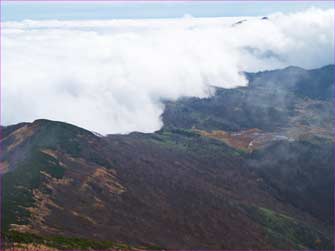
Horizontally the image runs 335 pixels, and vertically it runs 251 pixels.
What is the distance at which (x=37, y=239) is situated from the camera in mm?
161500

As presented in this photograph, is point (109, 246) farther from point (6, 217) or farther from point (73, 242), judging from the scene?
point (6, 217)

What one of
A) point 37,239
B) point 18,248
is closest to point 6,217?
point 37,239

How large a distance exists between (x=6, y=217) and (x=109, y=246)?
43.8m

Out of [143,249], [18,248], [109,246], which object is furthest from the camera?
[143,249]

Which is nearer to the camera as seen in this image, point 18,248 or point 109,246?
point 18,248

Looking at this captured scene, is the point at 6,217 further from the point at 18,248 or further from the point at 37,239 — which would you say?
the point at 18,248

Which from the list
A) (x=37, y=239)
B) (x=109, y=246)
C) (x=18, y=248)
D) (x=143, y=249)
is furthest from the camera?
(x=143, y=249)

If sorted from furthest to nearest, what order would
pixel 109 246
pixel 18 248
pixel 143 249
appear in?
pixel 143 249 → pixel 109 246 → pixel 18 248

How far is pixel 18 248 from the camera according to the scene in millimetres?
143500

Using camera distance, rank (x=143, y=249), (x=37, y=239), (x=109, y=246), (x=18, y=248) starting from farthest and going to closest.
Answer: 1. (x=143, y=249)
2. (x=109, y=246)
3. (x=37, y=239)
4. (x=18, y=248)

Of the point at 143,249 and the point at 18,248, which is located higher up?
the point at 18,248

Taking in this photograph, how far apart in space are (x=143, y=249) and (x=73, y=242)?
35.1 meters

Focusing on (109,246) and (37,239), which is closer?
(37,239)

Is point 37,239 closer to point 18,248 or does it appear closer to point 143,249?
point 18,248
